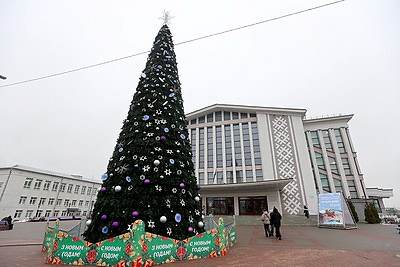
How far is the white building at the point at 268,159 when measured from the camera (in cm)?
1995

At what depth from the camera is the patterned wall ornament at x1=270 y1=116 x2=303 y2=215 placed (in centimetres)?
1950

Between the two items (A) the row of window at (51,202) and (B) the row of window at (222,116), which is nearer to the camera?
(B) the row of window at (222,116)

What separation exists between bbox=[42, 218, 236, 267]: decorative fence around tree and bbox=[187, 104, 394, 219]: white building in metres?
14.5

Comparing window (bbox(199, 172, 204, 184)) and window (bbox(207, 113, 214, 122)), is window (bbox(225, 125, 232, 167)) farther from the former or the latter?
window (bbox(199, 172, 204, 184))

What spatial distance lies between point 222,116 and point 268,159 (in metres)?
8.04

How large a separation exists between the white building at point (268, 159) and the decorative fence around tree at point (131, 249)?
14543mm

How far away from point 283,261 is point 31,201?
122 feet

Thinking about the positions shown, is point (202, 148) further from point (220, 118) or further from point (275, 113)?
point (275, 113)

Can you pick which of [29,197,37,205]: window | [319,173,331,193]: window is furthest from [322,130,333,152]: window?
[29,197,37,205]: window

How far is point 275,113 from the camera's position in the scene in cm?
2392

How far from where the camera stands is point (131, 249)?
385 centimetres

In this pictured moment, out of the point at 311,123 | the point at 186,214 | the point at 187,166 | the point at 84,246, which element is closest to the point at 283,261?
the point at 186,214

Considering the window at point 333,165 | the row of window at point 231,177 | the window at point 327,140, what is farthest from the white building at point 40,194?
the window at point 327,140

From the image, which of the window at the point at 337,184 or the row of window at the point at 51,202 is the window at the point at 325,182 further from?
Result: the row of window at the point at 51,202
